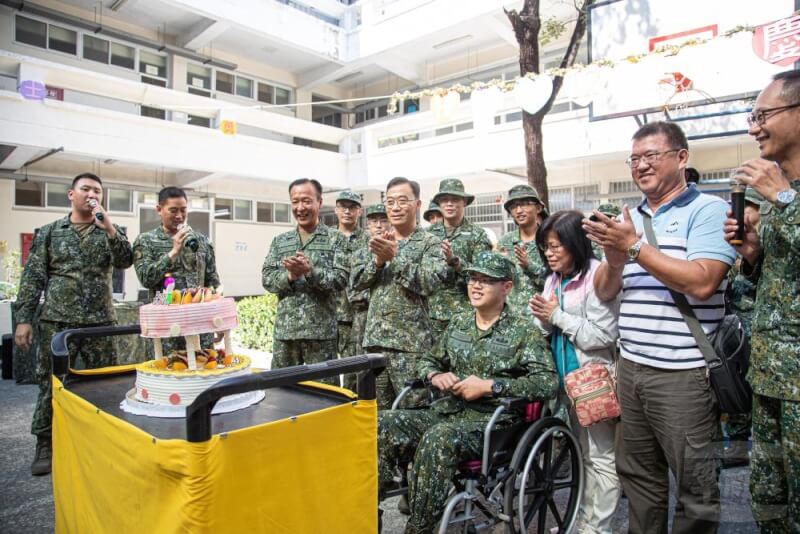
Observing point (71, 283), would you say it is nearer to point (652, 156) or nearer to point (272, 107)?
point (652, 156)

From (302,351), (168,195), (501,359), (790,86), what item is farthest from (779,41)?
(168,195)

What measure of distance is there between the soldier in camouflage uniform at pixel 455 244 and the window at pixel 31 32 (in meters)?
12.3

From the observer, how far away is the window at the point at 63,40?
491 inches

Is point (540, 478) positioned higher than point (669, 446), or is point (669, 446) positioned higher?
point (669, 446)

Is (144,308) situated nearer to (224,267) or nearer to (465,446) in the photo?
(465,446)

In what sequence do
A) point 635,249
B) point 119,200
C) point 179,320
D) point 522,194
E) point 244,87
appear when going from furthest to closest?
1. point 244,87
2. point 119,200
3. point 522,194
4. point 179,320
5. point 635,249

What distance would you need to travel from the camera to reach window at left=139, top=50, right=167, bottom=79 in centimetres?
1408

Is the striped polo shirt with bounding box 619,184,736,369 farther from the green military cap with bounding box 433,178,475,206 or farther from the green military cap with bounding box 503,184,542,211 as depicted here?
the green military cap with bounding box 433,178,475,206

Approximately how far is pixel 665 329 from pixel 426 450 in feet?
3.59

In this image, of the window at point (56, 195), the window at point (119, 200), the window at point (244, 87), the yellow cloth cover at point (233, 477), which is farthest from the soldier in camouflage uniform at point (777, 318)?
the window at point (244, 87)

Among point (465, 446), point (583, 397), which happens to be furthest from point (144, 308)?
point (583, 397)

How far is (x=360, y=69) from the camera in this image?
1678cm

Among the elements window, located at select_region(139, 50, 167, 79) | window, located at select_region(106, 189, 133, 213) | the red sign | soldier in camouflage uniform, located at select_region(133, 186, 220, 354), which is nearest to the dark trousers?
soldier in camouflage uniform, located at select_region(133, 186, 220, 354)

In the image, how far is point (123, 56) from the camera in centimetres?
1373
